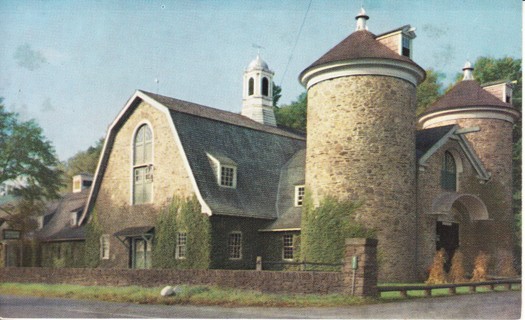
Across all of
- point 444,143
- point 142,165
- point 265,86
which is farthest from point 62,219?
point 444,143

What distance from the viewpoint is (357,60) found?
2634 cm

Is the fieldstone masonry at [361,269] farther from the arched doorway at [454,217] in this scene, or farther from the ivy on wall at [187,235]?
the arched doorway at [454,217]

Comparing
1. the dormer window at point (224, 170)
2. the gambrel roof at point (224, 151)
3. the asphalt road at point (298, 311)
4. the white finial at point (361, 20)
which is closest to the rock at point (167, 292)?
the asphalt road at point (298, 311)

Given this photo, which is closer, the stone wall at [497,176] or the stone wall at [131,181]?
the stone wall at [131,181]

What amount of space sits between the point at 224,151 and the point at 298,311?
1414cm

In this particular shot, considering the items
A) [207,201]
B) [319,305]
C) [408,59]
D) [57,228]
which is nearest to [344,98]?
[408,59]

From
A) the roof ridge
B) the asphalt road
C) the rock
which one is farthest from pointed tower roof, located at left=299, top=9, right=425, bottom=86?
the rock

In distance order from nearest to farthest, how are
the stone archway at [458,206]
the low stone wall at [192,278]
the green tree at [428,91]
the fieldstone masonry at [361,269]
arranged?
the fieldstone masonry at [361,269]
the low stone wall at [192,278]
the stone archway at [458,206]
the green tree at [428,91]

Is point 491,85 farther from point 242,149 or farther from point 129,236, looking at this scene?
point 129,236

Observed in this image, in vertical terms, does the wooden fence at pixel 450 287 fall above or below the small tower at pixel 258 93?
below

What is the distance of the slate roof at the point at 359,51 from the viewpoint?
86.6 ft

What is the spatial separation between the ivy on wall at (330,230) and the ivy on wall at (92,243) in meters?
11.4

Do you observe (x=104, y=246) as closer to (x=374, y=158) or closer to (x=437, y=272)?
(x=374, y=158)

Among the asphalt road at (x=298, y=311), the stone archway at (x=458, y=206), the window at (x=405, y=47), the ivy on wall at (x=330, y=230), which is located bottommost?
the asphalt road at (x=298, y=311)
